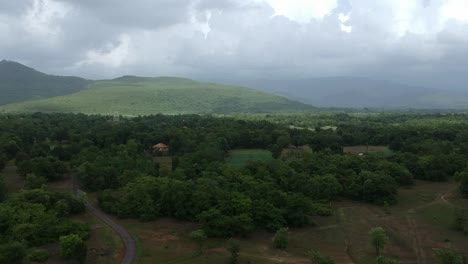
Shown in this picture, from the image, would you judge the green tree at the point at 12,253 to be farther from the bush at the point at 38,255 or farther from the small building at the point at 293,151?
the small building at the point at 293,151

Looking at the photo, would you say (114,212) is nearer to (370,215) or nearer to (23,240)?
(23,240)

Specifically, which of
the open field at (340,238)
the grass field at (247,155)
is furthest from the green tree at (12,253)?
the grass field at (247,155)

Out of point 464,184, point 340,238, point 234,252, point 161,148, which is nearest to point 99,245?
point 234,252

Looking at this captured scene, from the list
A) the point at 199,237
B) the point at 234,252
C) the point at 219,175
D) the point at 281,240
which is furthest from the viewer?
the point at 219,175

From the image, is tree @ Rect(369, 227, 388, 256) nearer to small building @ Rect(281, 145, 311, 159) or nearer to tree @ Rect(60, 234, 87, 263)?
tree @ Rect(60, 234, 87, 263)

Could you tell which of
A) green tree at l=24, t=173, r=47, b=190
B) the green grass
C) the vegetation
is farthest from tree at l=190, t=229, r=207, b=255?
the green grass

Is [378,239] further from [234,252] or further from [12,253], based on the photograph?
[12,253]
